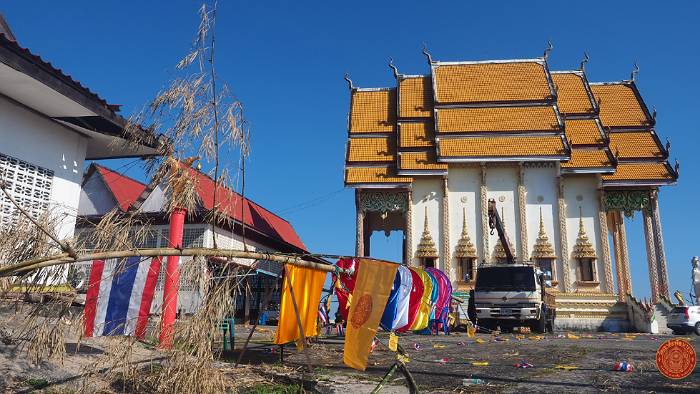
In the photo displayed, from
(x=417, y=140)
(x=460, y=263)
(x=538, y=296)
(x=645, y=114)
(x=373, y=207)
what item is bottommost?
(x=538, y=296)

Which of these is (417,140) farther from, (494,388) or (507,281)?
(494,388)

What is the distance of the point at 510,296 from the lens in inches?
688

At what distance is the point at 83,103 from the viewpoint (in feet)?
31.6

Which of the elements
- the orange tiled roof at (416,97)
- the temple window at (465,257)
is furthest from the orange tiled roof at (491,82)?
the temple window at (465,257)

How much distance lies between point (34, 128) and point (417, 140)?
68.5ft

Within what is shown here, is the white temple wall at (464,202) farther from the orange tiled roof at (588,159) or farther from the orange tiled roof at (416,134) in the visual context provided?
the orange tiled roof at (588,159)

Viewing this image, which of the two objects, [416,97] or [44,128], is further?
[416,97]

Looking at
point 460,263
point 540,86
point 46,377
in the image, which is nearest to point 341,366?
point 46,377

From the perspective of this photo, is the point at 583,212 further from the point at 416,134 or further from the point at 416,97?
the point at 416,97

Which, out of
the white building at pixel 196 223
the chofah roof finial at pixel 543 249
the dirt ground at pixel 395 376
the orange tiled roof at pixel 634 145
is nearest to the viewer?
the white building at pixel 196 223

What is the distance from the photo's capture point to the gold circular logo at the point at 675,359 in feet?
21.5

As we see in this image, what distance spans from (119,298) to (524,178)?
2451 cm

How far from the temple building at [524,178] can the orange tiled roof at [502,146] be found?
0.05m

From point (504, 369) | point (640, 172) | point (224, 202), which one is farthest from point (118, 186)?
point (640, 172)
